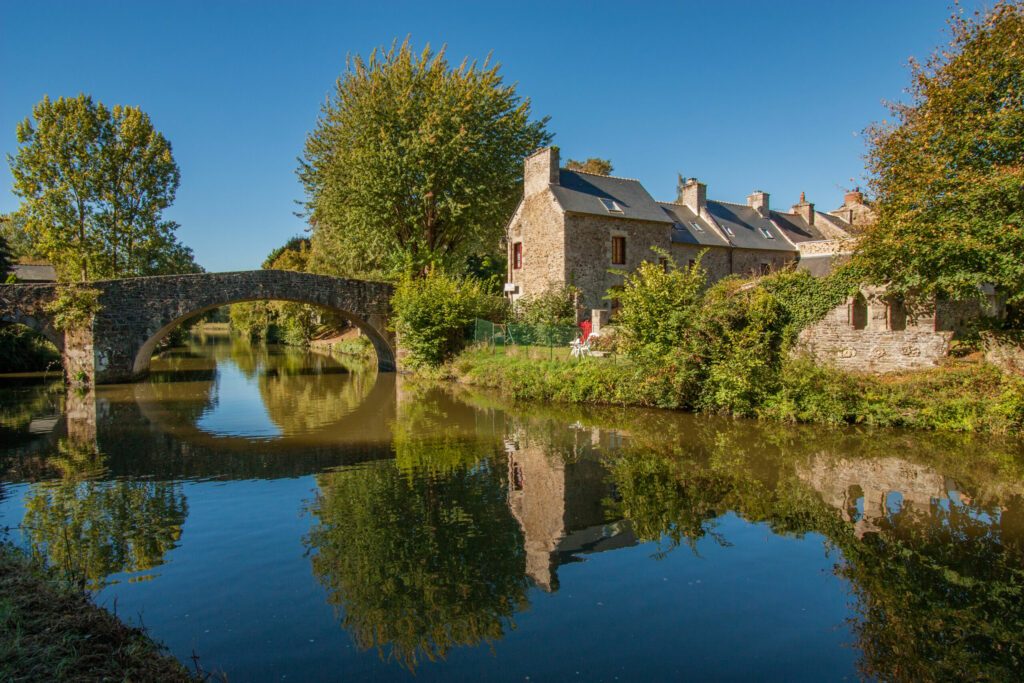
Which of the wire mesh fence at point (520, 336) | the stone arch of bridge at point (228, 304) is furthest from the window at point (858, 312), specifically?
the stone arch of bridge at point (228, 304)

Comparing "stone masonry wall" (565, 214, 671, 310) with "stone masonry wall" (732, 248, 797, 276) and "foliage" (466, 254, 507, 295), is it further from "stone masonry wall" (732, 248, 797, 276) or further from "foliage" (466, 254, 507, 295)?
"foliage" (466, 254, 507, 295)

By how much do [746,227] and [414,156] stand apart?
612 inches

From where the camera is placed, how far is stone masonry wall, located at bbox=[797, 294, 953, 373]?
12.7 m

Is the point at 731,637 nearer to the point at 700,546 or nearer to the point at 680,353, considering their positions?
the point at 700,546

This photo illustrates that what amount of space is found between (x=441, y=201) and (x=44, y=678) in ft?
73.4

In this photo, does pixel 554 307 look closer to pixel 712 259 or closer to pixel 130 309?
pixel 712 259

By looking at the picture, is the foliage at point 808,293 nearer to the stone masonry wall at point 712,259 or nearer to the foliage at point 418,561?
the foliage at point 418,561

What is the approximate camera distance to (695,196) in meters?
28.8

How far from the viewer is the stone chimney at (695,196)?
28.7 metres

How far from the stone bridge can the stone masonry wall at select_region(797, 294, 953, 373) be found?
16.1 metres

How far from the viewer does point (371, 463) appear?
30.0 ft

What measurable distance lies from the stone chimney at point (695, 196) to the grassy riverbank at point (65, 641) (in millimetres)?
27975

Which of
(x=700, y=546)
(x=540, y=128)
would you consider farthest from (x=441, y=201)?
(x=700, y=546)

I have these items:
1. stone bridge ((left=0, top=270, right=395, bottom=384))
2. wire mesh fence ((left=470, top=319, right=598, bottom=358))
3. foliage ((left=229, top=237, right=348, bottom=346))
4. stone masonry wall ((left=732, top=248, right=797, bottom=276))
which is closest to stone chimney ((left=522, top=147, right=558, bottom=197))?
wire mesh fence ((left=470, top=319, right=598, bottom=358))
